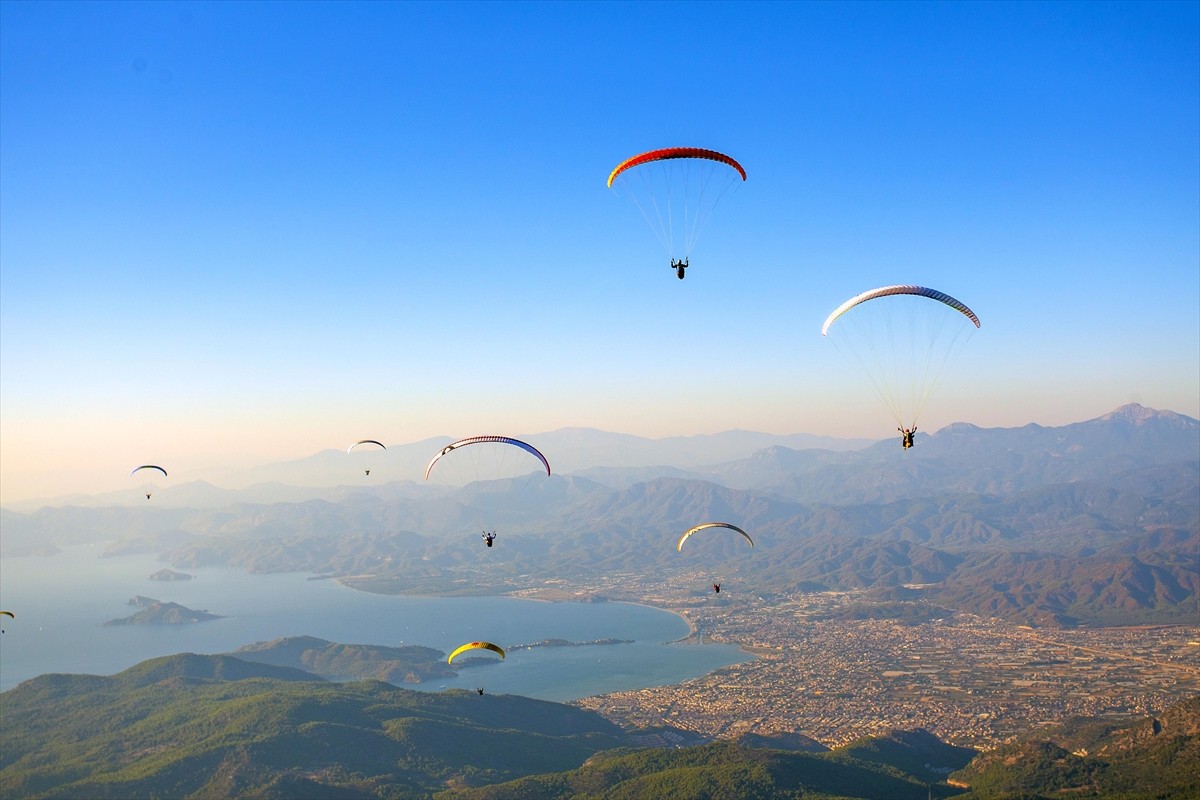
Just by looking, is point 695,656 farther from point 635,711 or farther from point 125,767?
point 125,767

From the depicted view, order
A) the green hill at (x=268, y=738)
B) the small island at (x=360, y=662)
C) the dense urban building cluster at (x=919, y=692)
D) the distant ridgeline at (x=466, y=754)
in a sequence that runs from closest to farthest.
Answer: the distant ridgeline at (x=466, y=754) → the green hill at (x=268, y=738) → the dense urban building cluster at (x=919, y=692) → the small island at (x=360, y=662)

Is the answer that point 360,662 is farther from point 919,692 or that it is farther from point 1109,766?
point 1109,766

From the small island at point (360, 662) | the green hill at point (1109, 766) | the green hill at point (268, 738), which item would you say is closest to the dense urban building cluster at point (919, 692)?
the green hill at point (268, 738)

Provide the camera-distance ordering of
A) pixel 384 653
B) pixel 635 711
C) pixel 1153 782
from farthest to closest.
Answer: pixel 384 653
pixel 635 711
pixel 1153 782

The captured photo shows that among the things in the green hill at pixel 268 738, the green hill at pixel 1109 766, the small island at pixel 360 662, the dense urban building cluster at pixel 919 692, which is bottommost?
the small island at pixel 360 662

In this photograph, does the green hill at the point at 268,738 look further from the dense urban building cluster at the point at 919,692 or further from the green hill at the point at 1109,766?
the green hill at the point at 1109,766

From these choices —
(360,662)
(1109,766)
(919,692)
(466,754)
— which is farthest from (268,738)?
(919,692)

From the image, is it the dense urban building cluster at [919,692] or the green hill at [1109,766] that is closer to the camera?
the green hill at [1109,766]

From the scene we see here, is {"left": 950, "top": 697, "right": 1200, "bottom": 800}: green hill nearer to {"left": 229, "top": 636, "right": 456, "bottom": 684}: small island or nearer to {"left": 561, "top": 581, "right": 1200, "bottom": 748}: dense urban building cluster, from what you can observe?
{"left": 561, "top": 581, "right": 1200, "bottom": 748}: dense urban building cluster

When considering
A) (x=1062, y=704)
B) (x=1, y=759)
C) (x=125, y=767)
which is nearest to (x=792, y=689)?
(x=1062, y=704)
